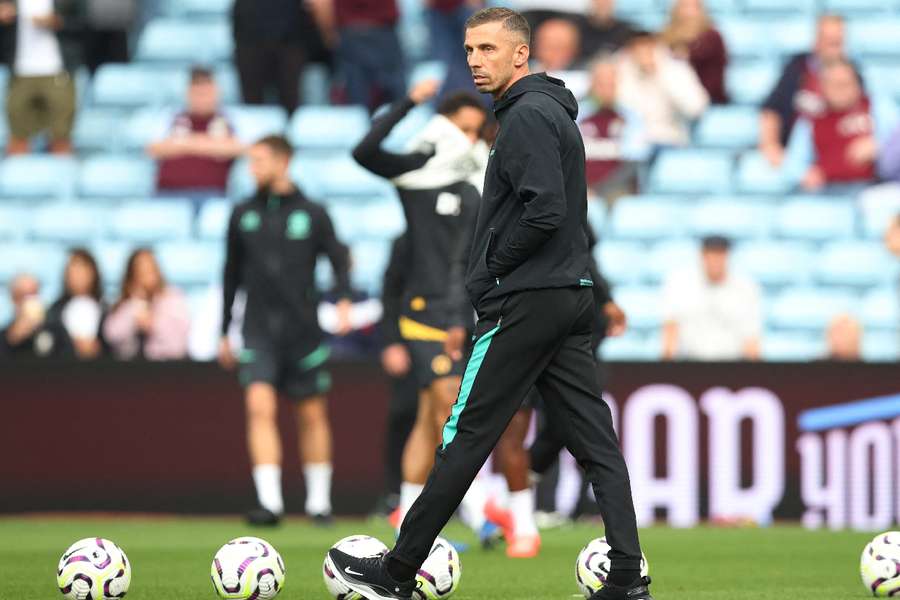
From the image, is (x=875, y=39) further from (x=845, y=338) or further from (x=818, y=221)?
(x=845, y=338)

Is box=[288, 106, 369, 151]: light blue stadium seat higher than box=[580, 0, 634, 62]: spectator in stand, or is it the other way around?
box=[580, 0, 634, 62]: spectator in stand

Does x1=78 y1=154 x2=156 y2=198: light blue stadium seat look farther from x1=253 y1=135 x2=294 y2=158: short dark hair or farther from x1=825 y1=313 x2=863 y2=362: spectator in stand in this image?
x1=825 y1=313 x2=863 y2=362: spectator in stand

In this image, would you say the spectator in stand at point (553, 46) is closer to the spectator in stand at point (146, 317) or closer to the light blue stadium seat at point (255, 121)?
the light blue stadium seat at point (255, 121)

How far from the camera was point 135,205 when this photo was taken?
16.2m

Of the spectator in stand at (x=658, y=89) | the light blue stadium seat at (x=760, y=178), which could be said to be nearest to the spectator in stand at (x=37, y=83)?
the spectator in stand at (x=658, y=89)

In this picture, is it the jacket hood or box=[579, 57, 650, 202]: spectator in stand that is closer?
the jacket hood

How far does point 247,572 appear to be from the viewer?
6922 millimetres

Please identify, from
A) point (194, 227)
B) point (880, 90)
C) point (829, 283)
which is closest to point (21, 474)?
point (194, 227)

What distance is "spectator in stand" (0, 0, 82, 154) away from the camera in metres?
16.4

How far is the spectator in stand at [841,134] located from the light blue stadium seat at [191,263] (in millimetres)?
5389

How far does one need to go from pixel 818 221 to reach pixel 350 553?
990 cm

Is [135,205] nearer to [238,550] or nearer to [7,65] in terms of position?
[7,65]

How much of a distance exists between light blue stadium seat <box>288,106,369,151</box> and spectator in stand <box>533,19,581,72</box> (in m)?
1.86

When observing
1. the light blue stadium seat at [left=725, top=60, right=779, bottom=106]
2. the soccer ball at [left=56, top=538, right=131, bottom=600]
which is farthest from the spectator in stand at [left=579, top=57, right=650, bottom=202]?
the soccer ball at [left=56, top=538, right=131, bottom=600]
